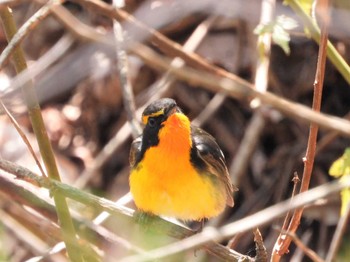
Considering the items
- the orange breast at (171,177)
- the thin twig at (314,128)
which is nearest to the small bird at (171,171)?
the orange breast at (171,177)

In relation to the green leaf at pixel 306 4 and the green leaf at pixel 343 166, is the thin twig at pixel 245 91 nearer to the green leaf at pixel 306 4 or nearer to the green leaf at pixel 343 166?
the green leaf at pixel 343 166

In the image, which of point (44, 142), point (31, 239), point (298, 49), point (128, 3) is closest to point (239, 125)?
point (298, 49)

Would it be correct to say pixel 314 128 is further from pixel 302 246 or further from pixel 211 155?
pixel 211 155

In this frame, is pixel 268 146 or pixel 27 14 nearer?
pixel 268 146

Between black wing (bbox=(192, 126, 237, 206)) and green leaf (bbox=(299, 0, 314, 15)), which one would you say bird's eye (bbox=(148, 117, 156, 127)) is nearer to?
black wing (bbox=(192, 126, 237, 206))

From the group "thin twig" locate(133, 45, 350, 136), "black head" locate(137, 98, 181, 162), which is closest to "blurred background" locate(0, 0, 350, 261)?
"black head" locate(137, 98, 181, 162)

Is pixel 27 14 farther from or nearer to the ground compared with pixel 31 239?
farther from the ground

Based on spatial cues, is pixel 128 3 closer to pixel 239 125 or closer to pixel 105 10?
pixel 239 125

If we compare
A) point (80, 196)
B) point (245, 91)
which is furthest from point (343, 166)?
point (80, 196)
